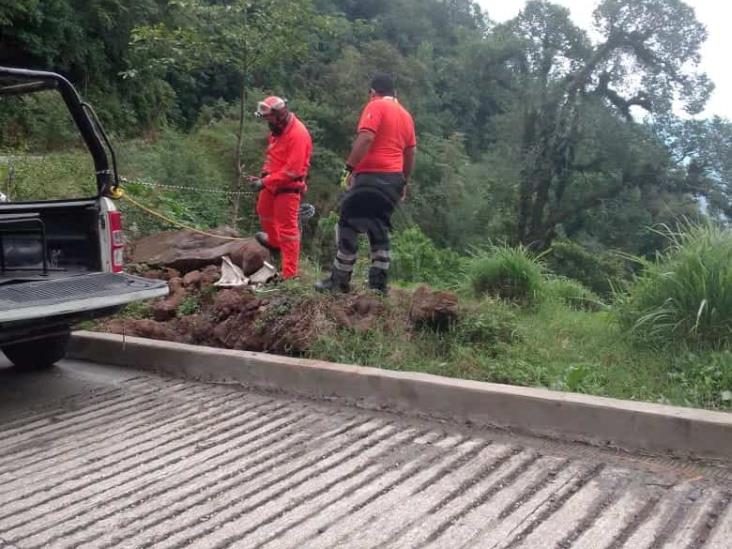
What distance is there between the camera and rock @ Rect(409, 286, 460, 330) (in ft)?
17.1

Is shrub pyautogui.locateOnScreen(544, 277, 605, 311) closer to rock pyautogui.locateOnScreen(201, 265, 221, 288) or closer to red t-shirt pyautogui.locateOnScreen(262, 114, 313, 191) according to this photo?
red t-shirt pyautogui.locateOnScreen(262, 114, 313, 191)

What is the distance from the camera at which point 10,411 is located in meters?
4.68

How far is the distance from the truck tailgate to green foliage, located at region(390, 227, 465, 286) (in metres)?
3.83

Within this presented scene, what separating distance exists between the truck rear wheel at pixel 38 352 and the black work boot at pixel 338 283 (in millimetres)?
1860

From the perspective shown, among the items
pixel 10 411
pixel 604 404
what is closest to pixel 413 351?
pixel 604 404

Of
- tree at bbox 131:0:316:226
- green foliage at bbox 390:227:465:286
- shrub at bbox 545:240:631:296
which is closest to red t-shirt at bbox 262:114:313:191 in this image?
green foliage at bbox 390:227:465:286

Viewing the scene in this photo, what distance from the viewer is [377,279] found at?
6258mm

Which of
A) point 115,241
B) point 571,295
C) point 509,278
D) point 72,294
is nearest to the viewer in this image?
point 72,294

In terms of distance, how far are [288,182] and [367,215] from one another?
1188 millimetres

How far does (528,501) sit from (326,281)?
329 centimetres

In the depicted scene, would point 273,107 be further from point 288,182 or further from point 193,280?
point 193,280

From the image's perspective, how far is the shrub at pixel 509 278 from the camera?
638 centimetres

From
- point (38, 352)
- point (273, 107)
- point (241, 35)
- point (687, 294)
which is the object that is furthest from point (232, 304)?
point (241, 35)

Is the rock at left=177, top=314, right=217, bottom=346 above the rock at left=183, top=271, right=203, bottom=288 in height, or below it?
below
